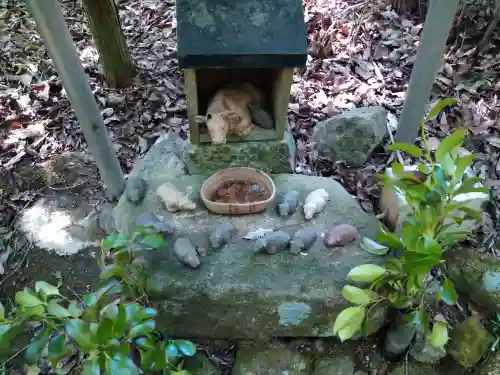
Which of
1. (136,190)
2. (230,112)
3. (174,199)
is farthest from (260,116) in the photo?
(136,190)

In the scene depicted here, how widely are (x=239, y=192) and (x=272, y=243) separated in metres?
0.41

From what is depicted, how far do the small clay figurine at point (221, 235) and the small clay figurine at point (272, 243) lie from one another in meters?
0.13

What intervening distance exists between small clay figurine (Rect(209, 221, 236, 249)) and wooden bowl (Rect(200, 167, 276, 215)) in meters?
0.09

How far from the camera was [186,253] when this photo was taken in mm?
1990

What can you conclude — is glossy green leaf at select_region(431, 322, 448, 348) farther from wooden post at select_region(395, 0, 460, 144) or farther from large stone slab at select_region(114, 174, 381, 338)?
wooden post at select_region(395, 0, 460, 144)

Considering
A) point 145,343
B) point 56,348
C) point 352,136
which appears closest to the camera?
point 56,348

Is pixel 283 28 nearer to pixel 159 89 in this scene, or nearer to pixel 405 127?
pixel 405 127

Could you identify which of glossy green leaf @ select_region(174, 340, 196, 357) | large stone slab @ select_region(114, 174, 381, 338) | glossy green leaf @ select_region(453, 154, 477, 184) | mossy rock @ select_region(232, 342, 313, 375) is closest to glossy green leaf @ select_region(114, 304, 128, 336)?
glossy green leaf @ select_region(174, 340, 196, 357)

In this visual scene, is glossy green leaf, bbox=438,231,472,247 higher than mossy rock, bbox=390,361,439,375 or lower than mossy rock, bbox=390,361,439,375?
higher

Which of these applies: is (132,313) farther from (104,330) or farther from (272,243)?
(272,243)

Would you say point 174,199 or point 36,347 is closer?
point 36,347

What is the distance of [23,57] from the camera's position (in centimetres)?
364

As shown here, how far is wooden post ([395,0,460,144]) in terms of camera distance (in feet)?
7.04

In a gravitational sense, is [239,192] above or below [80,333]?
below
